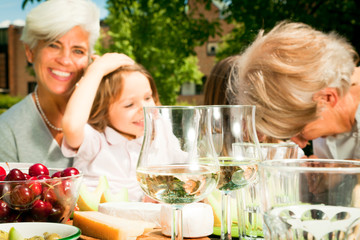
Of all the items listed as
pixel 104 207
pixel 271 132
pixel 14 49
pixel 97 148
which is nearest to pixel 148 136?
pixel 104 207

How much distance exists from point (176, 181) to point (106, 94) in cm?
198

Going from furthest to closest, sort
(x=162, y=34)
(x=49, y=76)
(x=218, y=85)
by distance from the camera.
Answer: (x=162, y=34) < (x=49, y=76) < (x=218, y=85)

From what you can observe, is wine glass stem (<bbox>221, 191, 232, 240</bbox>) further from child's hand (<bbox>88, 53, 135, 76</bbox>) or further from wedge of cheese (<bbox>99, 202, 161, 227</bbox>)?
child's hand (<bbox>88, 53, 135, 76</bbox>)

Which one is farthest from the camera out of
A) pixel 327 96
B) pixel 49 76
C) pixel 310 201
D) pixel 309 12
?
pixel 309 12

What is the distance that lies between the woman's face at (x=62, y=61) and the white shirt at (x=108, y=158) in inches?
15.3

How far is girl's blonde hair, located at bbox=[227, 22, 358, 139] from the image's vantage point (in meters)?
2.09

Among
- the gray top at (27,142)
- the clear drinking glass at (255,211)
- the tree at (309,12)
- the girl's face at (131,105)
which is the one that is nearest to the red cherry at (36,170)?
the clear drinking glass at (255,211)

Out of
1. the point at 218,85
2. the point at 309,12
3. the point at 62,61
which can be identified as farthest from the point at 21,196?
the point at 309,12

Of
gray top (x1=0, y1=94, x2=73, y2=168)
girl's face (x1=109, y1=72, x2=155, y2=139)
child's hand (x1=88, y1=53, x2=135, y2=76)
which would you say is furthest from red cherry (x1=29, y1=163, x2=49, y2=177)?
gray top (x1=0, y1=94, x2=73, y2=168)

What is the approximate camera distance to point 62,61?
2930 millimetres

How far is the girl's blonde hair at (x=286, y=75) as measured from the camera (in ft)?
6.85

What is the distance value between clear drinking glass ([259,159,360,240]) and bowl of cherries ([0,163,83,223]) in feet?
2.07

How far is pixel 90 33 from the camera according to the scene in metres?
3.11

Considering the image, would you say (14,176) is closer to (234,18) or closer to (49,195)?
(49,195)
